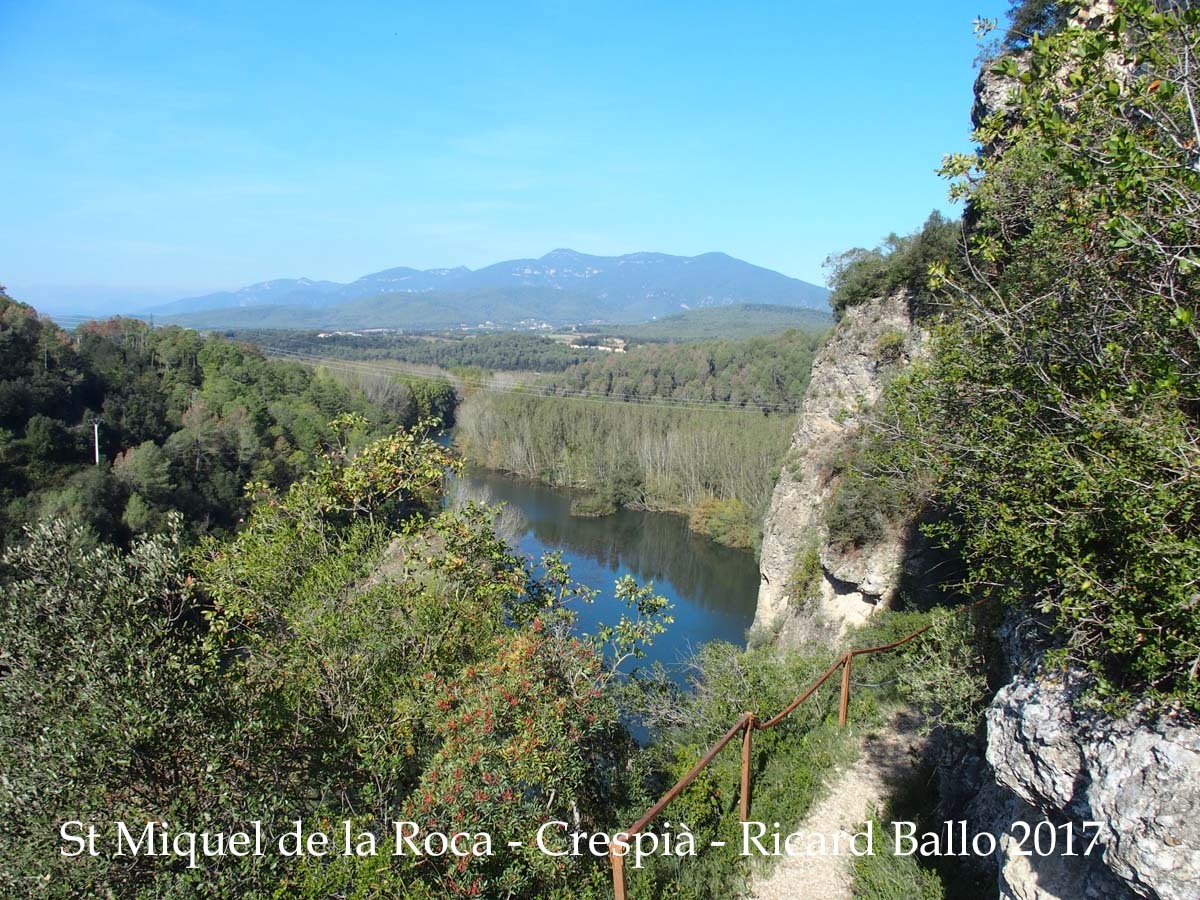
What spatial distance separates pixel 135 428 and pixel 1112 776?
133 ft

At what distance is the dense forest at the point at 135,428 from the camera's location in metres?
27.2

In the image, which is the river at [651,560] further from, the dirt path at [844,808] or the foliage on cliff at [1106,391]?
the foliage on cliff at [1106,391]

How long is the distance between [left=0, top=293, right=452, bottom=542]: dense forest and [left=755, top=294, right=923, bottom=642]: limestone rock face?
1290 centimetres

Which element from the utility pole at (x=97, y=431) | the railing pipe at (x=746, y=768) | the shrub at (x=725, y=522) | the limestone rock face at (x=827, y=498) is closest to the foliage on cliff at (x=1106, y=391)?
the railing pipe at (x=746, y=768)

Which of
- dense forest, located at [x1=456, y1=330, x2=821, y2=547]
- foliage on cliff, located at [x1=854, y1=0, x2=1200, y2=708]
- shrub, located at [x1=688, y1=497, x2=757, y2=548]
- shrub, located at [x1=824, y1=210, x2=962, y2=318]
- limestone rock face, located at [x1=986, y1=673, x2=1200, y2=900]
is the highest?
shrub, located at [x1=824, y1=210, x2=962, y2=318]

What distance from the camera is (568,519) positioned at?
4744cm

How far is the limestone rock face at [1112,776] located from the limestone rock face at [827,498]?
10.9 meters

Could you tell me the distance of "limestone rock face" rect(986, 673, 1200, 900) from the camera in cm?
279

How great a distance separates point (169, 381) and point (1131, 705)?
5086cm

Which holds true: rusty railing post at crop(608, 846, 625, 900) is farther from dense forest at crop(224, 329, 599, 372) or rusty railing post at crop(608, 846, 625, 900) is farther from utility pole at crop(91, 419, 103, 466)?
dense forest at crop(224, 329, 599, 372)

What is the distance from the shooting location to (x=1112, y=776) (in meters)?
3.08

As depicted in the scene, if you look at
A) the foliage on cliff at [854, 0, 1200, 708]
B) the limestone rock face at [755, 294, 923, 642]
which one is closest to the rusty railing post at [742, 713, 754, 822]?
the foliage on cliff at [854, 0, 1200, 708]

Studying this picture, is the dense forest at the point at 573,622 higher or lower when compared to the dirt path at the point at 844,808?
higher

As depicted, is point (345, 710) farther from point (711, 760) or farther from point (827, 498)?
point (827, 498)
